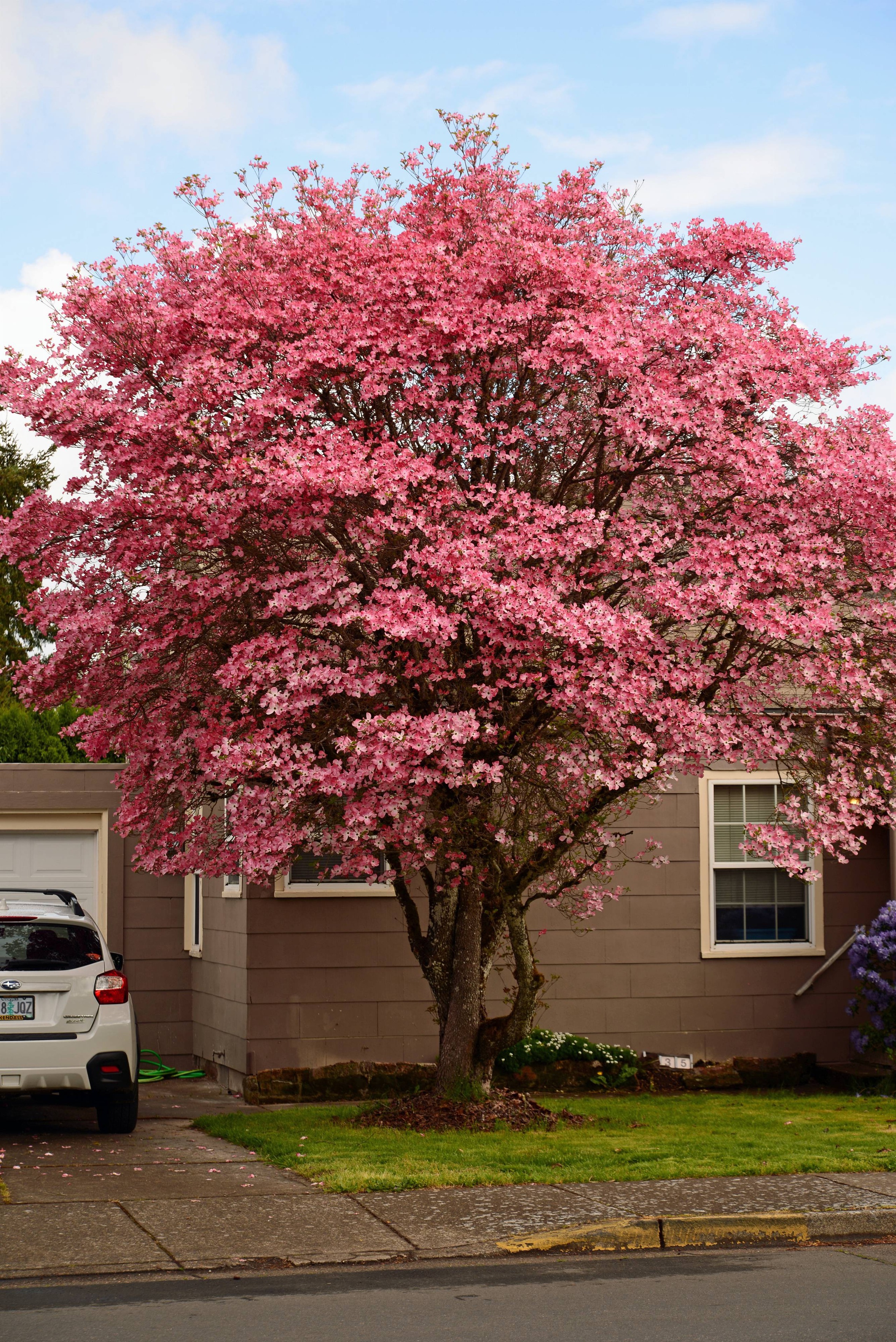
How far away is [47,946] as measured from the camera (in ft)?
32.9

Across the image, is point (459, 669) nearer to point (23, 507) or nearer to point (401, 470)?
point (401, 470)

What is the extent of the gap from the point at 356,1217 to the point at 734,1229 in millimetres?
1926

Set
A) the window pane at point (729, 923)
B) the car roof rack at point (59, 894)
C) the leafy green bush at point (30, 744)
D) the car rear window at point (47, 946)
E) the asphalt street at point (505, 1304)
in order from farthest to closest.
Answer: the leafy green bush at point (30, 744) < the window pane at point (729, 923) < the car roof rack at point (59, 894) < the car rear window at point (47, 946) < the asphalt street at point (505, 1304)

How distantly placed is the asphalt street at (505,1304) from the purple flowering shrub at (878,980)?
5534mm

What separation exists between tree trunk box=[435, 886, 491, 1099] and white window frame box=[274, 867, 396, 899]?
2.03 m

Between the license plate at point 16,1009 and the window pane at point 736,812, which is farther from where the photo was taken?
the window pane at point 736,812

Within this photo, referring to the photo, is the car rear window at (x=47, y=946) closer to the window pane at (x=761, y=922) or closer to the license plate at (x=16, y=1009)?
the license plate at (x=16, y=1009)

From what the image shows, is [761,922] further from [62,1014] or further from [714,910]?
[62,1014]

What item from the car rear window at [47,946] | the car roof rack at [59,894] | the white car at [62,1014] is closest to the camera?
the white car at [62,1014]

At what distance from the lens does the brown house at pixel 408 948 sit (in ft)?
41.5

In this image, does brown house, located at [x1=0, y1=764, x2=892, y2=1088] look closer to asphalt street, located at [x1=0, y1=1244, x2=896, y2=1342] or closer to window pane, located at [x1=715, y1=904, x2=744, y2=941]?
window pane, located at [x1=715, y1=904, x2=744, y2=941]

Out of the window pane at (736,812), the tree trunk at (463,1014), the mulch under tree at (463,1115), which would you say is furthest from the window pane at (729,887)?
the tree trunk at (463,1014)

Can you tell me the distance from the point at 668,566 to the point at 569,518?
0.98 metres

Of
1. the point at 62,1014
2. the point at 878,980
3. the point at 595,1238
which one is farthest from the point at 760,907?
the point at 595,1238
